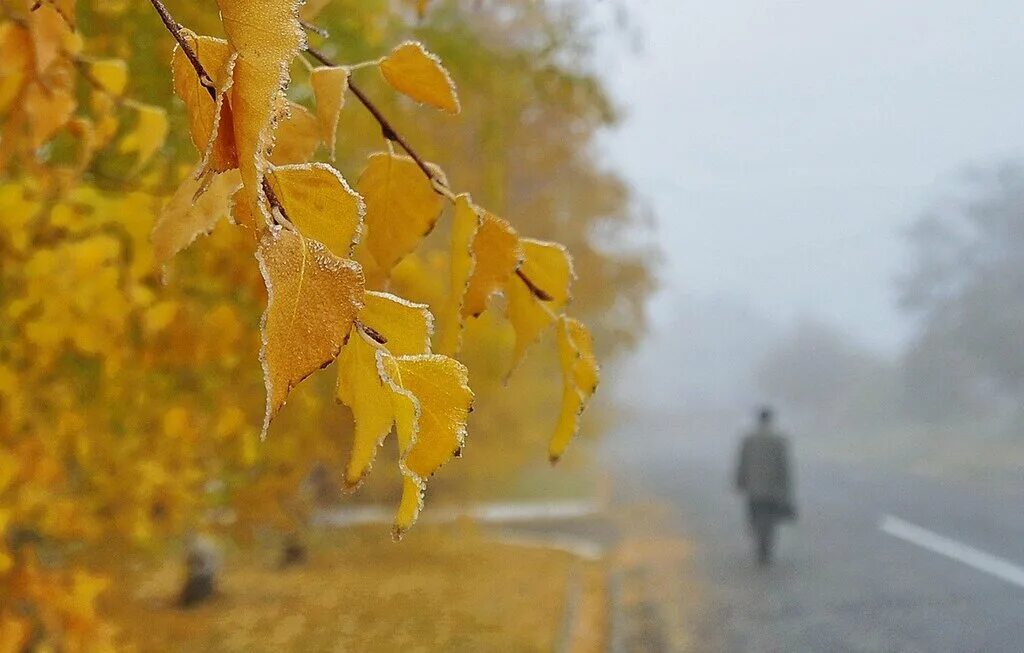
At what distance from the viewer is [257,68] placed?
16.5 inches

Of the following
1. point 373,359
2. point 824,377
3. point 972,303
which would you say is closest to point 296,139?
point 373,359

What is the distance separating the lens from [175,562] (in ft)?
28.0

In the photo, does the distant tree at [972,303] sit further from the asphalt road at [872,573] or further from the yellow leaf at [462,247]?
the yellow leaf at [462,247]

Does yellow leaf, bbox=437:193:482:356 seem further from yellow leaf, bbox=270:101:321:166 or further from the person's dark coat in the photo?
the person's dark coat

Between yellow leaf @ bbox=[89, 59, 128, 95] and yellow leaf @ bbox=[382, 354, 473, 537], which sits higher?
yellow leaf @ bbox=[89, 59, 128, 95]

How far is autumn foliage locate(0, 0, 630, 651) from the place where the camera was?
1.39ft

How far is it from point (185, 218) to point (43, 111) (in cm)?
53

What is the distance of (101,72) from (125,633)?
493 cm

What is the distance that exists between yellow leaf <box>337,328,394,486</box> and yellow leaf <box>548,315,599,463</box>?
0.86ft

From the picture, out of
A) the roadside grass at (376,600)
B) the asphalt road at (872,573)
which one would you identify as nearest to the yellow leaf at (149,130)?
the asphalt road at (872,573)

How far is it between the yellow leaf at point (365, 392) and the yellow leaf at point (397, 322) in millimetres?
21

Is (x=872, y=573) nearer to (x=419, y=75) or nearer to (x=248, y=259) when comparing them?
(x=248, y=259)

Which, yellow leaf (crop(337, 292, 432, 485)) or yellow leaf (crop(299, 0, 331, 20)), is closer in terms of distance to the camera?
yellow leaf (crop(337, 292, 432, 485))

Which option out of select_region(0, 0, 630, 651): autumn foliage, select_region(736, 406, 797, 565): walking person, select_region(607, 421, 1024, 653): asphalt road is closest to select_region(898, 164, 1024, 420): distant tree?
select_region(607, 421, 1024, 653): asphalt road
